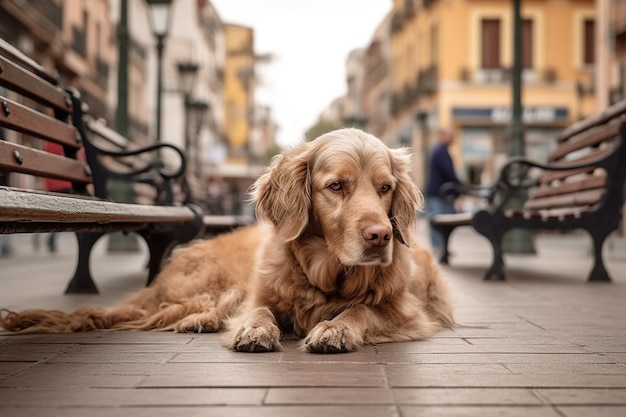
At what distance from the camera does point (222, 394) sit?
9.07 feet

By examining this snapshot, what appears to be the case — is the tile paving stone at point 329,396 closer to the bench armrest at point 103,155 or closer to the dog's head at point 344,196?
the dog's head at point 344,196

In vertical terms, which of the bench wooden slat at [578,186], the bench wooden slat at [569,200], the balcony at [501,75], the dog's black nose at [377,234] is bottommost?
the dog's black nose at [377,234]

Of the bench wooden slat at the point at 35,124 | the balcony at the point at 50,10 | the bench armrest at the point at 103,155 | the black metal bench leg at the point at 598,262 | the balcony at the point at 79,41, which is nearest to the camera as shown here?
the bench wooden slat at the point at 35,124

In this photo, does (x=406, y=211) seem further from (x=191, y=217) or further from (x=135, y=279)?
(x=135, y=279)

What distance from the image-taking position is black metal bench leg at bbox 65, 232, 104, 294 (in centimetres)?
623

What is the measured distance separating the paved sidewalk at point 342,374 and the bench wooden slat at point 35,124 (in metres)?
1.15

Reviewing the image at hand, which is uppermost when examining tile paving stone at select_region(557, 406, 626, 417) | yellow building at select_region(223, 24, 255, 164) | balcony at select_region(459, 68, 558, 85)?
yellow building at select_region(223, 24, 255, 164)

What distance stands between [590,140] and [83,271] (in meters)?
5.13

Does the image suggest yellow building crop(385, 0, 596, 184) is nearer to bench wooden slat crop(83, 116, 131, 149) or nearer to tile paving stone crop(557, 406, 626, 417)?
bench wooden slat crop(83, 116, 131, 149)

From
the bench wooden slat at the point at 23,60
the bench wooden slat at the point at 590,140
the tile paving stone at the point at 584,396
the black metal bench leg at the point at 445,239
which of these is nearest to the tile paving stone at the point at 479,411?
the tile paving stone at the point at 584,396

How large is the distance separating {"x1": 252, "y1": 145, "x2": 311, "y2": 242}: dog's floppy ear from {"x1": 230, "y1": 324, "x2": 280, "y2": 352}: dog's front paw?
0.57 metres

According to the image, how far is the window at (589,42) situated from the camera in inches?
1364

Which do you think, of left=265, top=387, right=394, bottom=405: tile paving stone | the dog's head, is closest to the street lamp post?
the dog's head

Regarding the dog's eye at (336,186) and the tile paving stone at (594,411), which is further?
the dog's eye at (336,186)
